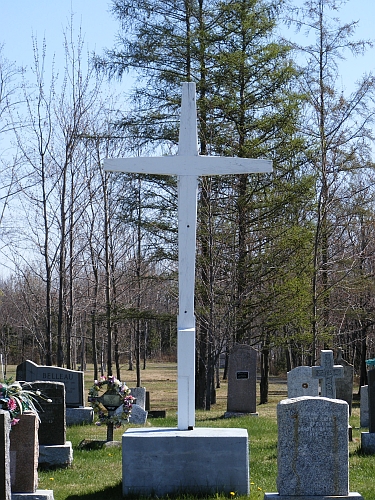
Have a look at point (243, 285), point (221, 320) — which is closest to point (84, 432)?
point (221, 320)

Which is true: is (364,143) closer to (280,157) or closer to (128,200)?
(280,157)

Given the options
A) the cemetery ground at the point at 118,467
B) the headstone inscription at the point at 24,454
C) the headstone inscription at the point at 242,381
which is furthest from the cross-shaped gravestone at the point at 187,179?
the headstone inscription at the point at 242,381

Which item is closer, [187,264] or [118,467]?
[187,264]

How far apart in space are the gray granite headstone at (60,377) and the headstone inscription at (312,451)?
397 inches

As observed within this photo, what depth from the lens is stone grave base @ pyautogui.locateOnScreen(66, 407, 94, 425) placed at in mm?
16938

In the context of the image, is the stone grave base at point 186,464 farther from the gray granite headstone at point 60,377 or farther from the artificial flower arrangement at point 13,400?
the gray granite headstone at point 60,377

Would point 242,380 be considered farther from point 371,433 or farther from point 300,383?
point 371,433

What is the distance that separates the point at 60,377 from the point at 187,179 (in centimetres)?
893

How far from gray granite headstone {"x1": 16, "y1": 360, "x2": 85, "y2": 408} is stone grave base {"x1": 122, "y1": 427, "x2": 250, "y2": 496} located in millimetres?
8342

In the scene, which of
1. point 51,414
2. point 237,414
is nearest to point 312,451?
point 51,414

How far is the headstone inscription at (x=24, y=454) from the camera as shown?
789 centimetres

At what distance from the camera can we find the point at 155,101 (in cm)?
2509

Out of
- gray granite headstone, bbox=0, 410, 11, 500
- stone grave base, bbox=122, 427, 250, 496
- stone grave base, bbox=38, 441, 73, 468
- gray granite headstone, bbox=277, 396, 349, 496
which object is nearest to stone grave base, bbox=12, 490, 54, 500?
stone grave base, bbox=122, 427, 250, 496

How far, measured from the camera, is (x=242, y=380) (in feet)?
62.3
